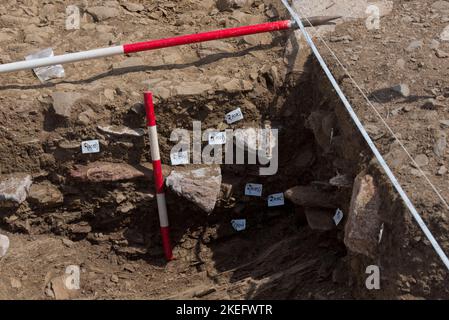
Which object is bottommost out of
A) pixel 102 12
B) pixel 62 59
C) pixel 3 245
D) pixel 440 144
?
pixel 3 245

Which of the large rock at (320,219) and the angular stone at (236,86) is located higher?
the angular stone at (236,86)

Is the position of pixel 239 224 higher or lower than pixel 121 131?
lower

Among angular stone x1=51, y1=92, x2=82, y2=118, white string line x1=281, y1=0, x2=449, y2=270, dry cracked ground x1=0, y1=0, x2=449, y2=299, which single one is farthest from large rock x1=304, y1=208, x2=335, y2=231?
angular stone x1=51, y1=92, x2=82, y2=118

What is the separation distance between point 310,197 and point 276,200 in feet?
1.60

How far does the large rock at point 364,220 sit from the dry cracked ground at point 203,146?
0.44 metres

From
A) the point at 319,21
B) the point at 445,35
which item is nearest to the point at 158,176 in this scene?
the point at 319,21

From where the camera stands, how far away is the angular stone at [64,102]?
4910 mm

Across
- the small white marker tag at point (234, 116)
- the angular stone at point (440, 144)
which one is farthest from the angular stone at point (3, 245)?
the angular stone at point (440, 144)

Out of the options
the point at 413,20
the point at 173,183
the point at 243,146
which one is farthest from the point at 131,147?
the point at 413,20

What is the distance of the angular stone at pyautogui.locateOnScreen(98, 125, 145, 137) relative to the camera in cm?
493

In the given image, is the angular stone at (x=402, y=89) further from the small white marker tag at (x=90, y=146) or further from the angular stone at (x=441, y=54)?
the small white marker tag at (x=90, y=146)

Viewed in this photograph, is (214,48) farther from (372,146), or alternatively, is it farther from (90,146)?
(372,146)

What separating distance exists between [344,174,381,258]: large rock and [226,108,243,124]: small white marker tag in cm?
132

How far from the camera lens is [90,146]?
196 inches
